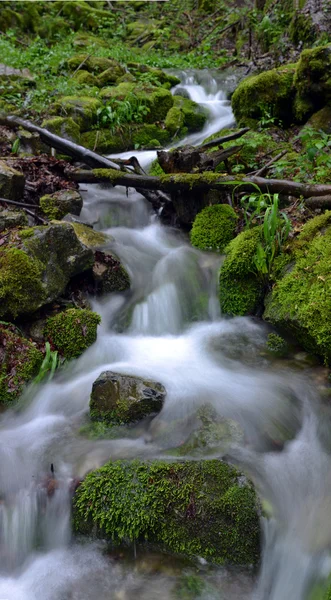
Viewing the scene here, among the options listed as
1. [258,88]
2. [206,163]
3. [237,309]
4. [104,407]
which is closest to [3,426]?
[104,407]

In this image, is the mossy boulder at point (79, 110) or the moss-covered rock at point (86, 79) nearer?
the mossy boulder at point (79, 110)

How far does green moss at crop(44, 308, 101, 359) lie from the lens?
4258mm

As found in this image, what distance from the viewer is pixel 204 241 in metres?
5.72

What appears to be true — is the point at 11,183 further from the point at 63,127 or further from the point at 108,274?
the point at 63,127

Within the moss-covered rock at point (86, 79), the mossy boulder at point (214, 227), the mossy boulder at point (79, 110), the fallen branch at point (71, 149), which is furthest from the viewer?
the moss-covered rock at point (86, 79)

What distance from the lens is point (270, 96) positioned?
8.20 meters

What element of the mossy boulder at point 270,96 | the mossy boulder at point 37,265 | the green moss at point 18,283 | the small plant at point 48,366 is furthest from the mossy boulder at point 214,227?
the mossy boulder at point 270,96

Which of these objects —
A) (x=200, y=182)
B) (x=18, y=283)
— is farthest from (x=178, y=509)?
(x=200, y=182)

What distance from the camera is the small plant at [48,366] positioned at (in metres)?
3.95

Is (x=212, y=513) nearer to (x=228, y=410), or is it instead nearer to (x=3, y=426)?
(x=228, y=410)

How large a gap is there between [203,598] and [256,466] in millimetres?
879

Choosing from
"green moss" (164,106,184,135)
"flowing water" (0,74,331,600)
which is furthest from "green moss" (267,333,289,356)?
"green moss" (164,106,184,135)

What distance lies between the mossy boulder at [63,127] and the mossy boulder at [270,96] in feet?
10.8

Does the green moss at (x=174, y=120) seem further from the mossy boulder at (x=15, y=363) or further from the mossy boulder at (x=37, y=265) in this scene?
the mossy boulder at (x=15, y=363)
